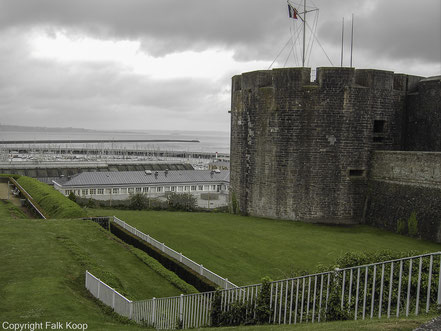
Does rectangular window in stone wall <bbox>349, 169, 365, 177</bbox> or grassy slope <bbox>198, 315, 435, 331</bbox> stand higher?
rectangular window in stone wall <bbox>349, 169, 365, 177</bbox>

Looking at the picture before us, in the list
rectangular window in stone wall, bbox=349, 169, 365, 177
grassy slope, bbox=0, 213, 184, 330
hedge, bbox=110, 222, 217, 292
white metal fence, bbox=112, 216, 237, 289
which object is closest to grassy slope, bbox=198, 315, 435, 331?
grassy slope, bbox=0, 213, 184, 330

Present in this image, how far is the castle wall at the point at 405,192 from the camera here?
17875mm

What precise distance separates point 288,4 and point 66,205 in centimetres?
1600

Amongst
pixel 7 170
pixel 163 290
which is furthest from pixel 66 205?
pixel 7 170

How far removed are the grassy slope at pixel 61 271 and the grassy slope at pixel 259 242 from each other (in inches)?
91.2

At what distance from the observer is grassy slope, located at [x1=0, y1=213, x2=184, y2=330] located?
905 centimetres

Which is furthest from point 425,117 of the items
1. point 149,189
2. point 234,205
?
point 149,189

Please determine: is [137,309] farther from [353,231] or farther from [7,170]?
[7,170]

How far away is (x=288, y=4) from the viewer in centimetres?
2314

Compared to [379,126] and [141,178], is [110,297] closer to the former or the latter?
[379,126]

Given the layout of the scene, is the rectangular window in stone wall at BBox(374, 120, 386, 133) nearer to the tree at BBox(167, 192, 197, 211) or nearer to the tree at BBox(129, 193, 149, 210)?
the tree at BBox(167, 192, 197, 211)

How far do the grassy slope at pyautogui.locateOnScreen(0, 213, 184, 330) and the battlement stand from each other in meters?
11.3

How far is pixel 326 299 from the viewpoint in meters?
7.80

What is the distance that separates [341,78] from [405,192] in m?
6.12
